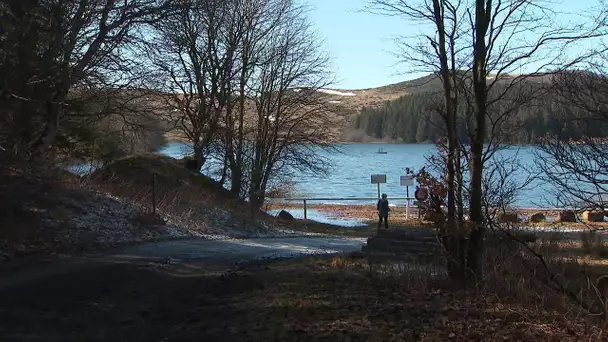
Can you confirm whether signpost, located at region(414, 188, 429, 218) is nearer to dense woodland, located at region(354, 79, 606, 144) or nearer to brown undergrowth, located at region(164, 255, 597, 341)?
brown undergrowth, located at region(164, 255, 597, 341)

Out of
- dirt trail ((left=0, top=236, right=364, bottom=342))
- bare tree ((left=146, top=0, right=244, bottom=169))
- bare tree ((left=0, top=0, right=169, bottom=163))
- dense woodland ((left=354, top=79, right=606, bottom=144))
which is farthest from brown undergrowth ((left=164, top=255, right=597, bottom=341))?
bare tree ((left=146, top=0, right=244, bottom=169))

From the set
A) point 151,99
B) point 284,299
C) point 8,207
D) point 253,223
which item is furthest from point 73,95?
point 284,299

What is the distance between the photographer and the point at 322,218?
137ft

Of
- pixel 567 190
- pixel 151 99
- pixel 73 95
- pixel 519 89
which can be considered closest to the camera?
pixel 519 89

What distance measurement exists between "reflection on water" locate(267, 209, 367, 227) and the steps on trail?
21045 mm

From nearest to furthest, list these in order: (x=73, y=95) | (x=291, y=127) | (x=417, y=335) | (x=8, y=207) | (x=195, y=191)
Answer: (x=417, y=335), (x=8, y=207), (x=73, y=95), (x=195, y=191), (x=291, y=127)

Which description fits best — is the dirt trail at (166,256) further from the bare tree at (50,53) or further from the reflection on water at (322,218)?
the reflection on water at (322,218)

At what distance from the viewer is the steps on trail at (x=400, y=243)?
43.7ft

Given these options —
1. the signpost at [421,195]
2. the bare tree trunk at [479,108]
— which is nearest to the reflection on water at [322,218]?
the signpost at [421,195]

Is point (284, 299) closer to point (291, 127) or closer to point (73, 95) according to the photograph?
point (73, 95)

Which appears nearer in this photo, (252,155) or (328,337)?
(328,337)

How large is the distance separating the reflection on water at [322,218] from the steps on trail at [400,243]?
21045mm

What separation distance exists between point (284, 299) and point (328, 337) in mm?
1942

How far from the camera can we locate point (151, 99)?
23.3 metres
